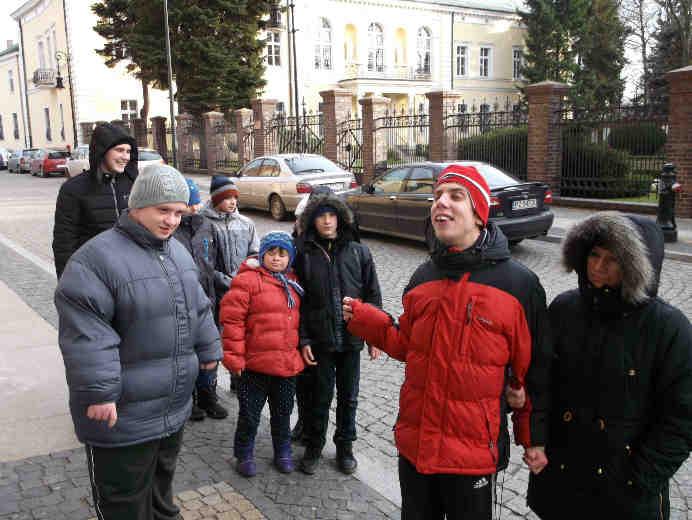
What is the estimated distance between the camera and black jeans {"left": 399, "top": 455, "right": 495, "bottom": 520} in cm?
239

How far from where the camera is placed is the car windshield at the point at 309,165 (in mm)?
15359

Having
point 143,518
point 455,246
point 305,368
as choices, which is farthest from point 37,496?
point 455,246

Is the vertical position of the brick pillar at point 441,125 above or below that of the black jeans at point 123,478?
above

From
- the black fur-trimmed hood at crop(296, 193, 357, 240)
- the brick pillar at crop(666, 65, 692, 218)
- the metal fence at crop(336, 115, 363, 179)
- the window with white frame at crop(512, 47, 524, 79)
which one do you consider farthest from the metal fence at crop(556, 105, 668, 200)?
the window with white frame at crop(512, 47, 524, 79)

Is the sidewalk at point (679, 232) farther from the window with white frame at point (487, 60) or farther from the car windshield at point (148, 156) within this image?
the window with white frame at point (487, 60)

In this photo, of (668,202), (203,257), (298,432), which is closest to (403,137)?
(668,202)

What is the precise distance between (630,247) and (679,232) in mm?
11348

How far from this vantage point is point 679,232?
40.2ft

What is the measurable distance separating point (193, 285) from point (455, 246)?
118 centimetres

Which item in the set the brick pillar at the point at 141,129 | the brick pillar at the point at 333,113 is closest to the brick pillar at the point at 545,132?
the brick pillar at the point at 333,113

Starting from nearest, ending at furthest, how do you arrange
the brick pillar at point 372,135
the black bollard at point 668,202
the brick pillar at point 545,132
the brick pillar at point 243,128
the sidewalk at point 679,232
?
the sidewalk at point 679,232 < the black bollard at point 668,202 < the brick pillar at point 545,132 < the brick pillar at point 372,135 < the brick pillar at point 243,128

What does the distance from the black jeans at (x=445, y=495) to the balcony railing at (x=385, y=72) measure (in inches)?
1812

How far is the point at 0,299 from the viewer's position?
8258mm

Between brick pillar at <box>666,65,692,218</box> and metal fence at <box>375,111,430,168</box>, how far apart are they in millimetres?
8006
